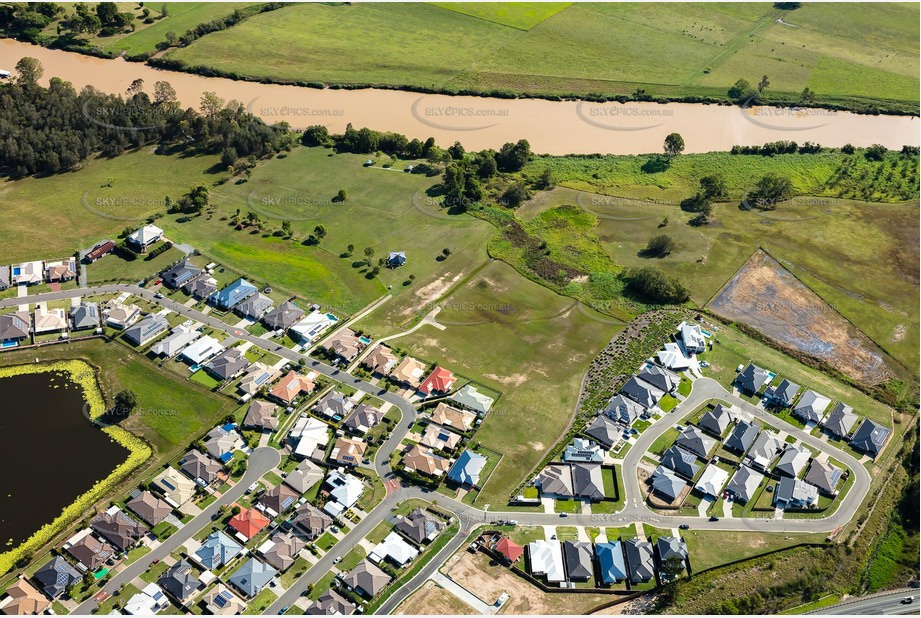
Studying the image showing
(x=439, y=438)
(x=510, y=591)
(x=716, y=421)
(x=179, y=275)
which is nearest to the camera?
(x=510, y=591)

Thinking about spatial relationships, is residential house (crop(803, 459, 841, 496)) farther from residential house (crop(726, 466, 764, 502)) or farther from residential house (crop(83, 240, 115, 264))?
residential house (crop(83, 240, 115, 264))

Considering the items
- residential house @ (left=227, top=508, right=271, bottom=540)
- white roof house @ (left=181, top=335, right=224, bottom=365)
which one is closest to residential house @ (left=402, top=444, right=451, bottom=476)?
residential house @ (left=227, top=508, right=271, bottom=540)

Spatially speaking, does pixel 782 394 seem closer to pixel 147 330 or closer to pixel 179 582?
pixel 179 582

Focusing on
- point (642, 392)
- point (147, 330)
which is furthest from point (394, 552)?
point (147, 330)

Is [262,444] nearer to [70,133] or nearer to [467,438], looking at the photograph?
[467,438]

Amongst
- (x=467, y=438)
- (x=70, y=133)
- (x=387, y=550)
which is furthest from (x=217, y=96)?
(x=387, y=550)

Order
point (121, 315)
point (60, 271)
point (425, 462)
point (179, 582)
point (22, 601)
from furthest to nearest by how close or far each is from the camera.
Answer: point (60, 271) → point (121, 315) → point (425, 462) → point (179, 582) → point (22, 601)
